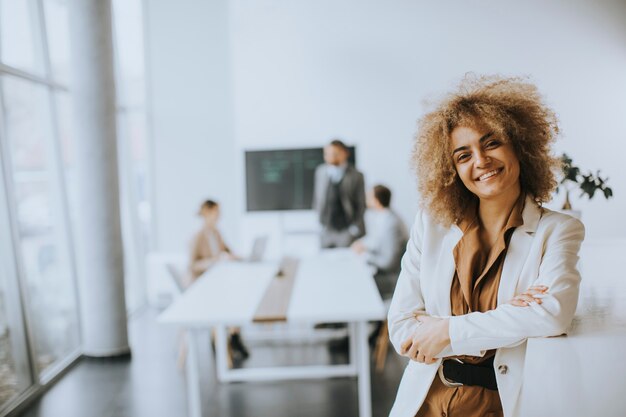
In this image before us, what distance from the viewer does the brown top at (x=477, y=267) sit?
1438 millimetres

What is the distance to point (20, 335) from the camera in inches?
153

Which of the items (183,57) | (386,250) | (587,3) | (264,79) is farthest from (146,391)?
(183,57)

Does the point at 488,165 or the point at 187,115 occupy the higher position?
the point at 187,115

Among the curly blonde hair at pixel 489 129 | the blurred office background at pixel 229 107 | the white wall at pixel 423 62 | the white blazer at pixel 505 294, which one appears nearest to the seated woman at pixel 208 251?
the blurred office background at pixel 229 107

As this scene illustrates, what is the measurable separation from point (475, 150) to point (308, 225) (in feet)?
16.4

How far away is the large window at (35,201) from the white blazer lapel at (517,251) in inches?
135

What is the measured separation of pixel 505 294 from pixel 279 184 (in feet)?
16.6

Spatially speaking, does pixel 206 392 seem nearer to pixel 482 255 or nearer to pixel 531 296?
pixel 482 255

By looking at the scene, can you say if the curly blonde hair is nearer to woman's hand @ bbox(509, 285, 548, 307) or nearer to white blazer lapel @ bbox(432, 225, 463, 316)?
white blazer lapel @ bbox(432, 225, 463, 316)

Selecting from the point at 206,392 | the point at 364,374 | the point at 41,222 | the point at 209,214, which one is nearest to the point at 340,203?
the point at 209,214

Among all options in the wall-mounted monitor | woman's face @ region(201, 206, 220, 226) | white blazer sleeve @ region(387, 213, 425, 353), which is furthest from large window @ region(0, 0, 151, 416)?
white blazer sleeve @ region(387, 213, 425, 353)

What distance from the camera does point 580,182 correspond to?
5.69 ft

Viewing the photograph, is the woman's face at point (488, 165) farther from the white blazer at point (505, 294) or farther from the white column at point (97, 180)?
the white column at point (97, 180)

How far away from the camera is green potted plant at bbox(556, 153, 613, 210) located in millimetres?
1713
